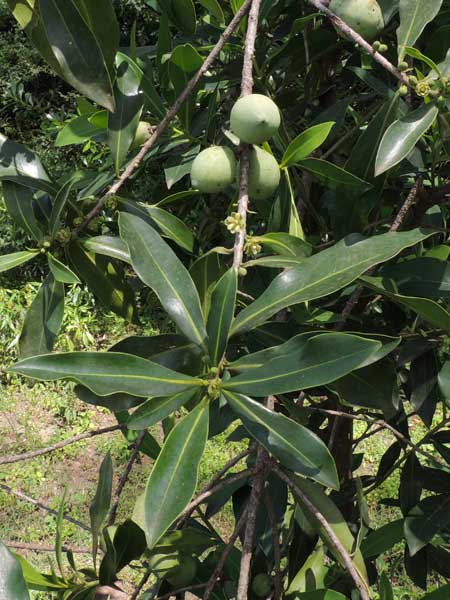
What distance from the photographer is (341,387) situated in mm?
674

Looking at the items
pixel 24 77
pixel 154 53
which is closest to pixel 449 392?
pixel 154 53

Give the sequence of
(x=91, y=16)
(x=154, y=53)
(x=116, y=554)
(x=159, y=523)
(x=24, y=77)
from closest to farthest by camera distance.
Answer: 1. (x=159, y=523)
2. (x=91, y=16)
3. (x=116, y=554)
4. (x=154, y=53)
5. (x=24, y=77)

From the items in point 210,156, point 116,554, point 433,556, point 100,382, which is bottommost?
point 433,556

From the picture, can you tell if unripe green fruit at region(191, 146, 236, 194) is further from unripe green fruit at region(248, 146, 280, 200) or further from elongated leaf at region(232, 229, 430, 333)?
elongated leaf at region(232, 229, 430, 333)

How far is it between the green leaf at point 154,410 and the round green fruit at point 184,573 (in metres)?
0.32

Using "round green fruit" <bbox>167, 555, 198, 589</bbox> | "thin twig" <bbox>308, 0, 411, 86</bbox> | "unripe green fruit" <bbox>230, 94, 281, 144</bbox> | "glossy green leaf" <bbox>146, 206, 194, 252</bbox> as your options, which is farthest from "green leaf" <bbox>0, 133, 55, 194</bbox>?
"round green fruit" <bbox>167, 555, 198, 589</bbox>

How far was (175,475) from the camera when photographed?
512mm

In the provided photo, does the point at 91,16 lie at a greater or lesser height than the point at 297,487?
greater

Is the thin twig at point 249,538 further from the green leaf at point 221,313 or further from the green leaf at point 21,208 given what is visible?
the green leaf at point 21,208

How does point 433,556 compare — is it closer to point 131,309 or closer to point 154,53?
point 131,309

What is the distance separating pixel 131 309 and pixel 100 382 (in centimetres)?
28

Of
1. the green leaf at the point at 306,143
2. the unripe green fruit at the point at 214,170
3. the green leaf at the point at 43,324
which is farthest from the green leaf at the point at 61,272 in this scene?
the green leaf at the point at 306,143

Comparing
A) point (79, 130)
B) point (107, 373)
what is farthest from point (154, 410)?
point (79, 130)

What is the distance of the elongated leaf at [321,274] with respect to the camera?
1.80 ft
